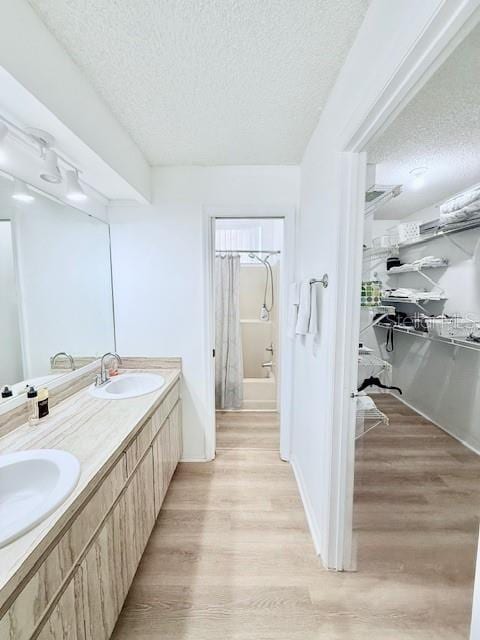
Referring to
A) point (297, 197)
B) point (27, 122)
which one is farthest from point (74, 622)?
point (297, 197)

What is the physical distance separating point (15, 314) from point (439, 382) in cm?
371

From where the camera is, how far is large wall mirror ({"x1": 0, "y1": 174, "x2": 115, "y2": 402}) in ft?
4.24

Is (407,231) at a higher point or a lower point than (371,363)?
higher

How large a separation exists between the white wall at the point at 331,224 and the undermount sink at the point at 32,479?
1099 mm

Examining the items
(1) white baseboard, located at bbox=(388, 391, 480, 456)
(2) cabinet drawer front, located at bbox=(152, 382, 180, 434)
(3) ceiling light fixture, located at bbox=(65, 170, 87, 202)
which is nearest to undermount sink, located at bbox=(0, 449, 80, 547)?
(2) cabinet drawer front, located at bbox=(152, 382, 180, 434)

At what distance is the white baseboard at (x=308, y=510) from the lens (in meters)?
1.52

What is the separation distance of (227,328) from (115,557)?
2.56 metres

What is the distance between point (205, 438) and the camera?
231 cm

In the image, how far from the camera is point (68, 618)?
798 mm

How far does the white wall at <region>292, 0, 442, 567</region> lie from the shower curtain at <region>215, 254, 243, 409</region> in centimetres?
148

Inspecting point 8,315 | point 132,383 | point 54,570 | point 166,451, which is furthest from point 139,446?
point 8,315

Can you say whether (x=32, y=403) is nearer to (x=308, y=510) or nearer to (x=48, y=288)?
(x=48, y=288)

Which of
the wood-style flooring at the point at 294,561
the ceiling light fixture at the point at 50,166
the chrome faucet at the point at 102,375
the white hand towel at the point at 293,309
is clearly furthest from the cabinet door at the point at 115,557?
the ceiling light fixture at the point at 50,166

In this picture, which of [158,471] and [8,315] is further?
[158,471]
